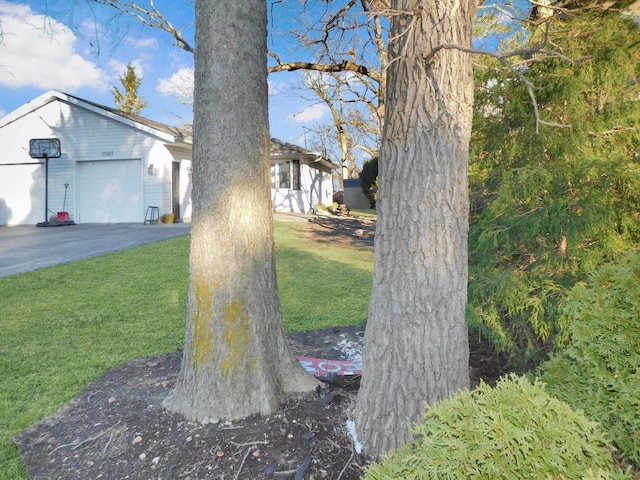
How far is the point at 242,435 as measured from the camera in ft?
8.08

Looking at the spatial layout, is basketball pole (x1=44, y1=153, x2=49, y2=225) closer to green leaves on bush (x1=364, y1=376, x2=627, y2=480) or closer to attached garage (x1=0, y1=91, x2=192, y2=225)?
attached garage (x1=0, y1=91, x2=192, y2=225)

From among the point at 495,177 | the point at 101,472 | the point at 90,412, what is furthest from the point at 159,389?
the point at 495,177

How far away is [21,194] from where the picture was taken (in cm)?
1645

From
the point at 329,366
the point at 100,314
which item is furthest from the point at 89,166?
the point at 329,366

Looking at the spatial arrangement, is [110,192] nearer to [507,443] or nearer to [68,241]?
[68,241]

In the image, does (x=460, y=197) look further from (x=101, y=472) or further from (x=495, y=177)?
(x=101, y=472)

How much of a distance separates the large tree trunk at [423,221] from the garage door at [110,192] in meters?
14.9

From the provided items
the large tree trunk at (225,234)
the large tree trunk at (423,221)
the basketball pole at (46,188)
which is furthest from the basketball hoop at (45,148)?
the large tree trunk at (423,221)

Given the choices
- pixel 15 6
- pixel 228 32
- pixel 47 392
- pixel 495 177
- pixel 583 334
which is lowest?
pixel 47 392

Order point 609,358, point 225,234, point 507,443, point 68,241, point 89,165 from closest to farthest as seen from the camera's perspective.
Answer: point 507,443 → point 609,358 → point 225,234 → point 68,241 → point 89,165

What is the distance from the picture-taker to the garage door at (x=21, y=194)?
16.3 metres

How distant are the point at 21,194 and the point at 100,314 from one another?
14.1 meters

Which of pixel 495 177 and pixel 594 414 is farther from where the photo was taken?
pixel 495 177

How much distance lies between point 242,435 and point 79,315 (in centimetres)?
435
